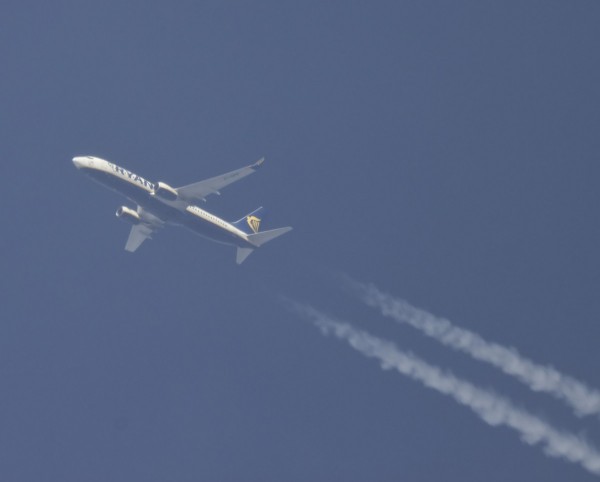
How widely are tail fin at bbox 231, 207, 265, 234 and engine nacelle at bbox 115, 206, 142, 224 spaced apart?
9.32 metres

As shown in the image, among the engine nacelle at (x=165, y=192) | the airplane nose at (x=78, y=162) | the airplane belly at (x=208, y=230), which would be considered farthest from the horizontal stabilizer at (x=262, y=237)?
the airplane nose at (x=78, y=162)

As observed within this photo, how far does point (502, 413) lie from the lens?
10556 centimetres

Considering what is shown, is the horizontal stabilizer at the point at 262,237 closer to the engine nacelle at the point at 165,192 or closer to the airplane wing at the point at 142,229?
the engine nacelle at the point at 165,192

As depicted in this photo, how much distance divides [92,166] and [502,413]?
144 feet

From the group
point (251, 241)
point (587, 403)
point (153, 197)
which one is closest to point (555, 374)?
point (587, 403)

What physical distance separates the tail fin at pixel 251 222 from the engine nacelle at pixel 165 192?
27.2 ft

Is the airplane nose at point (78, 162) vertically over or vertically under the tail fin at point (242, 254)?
under

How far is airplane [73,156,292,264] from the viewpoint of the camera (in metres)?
101

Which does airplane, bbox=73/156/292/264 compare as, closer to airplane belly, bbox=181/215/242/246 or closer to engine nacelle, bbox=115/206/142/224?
airplane belly, bbox=181/215/242/246

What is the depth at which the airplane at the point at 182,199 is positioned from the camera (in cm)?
10112

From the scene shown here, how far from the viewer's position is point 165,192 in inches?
4001

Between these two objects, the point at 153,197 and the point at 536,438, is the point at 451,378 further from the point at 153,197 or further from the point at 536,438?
the point at 153,197

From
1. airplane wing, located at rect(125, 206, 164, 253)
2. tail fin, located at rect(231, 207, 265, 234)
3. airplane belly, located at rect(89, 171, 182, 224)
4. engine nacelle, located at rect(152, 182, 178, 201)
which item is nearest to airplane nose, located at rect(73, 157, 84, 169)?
airplane belly, located at rect(89, 171, 182, 224)

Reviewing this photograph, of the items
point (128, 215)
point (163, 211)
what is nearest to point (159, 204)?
point (163, 211)
